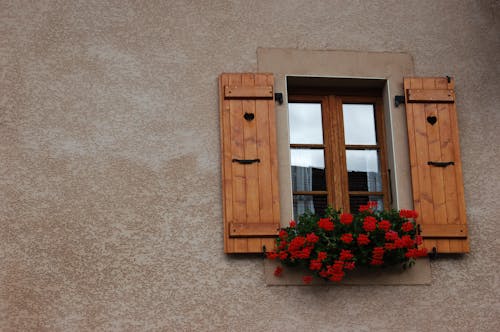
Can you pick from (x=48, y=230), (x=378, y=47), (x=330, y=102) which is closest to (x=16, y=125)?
(x=48, y=230)

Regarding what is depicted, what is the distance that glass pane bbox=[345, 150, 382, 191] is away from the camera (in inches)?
263

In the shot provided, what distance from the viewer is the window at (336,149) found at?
6.61 meters

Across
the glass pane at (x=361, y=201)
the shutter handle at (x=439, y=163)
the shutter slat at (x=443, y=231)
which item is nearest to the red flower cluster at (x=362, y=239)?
the shutter slat at (x=443, y=231)

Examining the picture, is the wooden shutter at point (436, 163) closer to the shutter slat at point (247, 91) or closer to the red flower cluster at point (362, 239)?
the red flower cluster at point (362, 239)

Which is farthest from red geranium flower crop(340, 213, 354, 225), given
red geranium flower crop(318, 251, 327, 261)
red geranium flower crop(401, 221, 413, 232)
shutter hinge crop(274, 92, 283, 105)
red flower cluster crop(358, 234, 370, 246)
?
shutter hinge crop(274, 92, 283, 105)

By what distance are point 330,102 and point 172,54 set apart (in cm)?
124

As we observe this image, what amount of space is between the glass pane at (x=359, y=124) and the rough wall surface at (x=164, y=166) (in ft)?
1.57

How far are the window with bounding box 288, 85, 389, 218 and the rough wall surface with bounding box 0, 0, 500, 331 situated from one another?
43cm

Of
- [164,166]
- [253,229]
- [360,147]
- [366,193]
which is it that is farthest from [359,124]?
[164,166]

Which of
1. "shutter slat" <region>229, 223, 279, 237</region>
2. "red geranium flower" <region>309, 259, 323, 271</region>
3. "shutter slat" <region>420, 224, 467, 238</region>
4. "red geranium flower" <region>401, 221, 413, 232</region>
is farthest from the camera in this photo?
"shutter slat" <region>420, 224, 467, 238</region>

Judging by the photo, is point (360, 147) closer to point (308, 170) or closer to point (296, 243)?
point (308, 170)

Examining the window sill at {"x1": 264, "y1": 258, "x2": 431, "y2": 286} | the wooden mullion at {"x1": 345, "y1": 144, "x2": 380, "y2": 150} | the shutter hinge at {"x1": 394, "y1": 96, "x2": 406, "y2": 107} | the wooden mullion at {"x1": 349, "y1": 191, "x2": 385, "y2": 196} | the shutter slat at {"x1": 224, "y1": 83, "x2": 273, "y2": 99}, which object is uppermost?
the shutter slat at {"x1": 224, "y1": 83, "x2": 273, "y2": 99}

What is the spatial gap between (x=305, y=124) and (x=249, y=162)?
26.7 inches

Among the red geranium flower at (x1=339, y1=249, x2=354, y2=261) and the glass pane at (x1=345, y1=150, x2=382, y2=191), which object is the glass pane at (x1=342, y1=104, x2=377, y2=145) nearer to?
the glass pane at (x1=345, y1=150, x2=382, y2=191)
